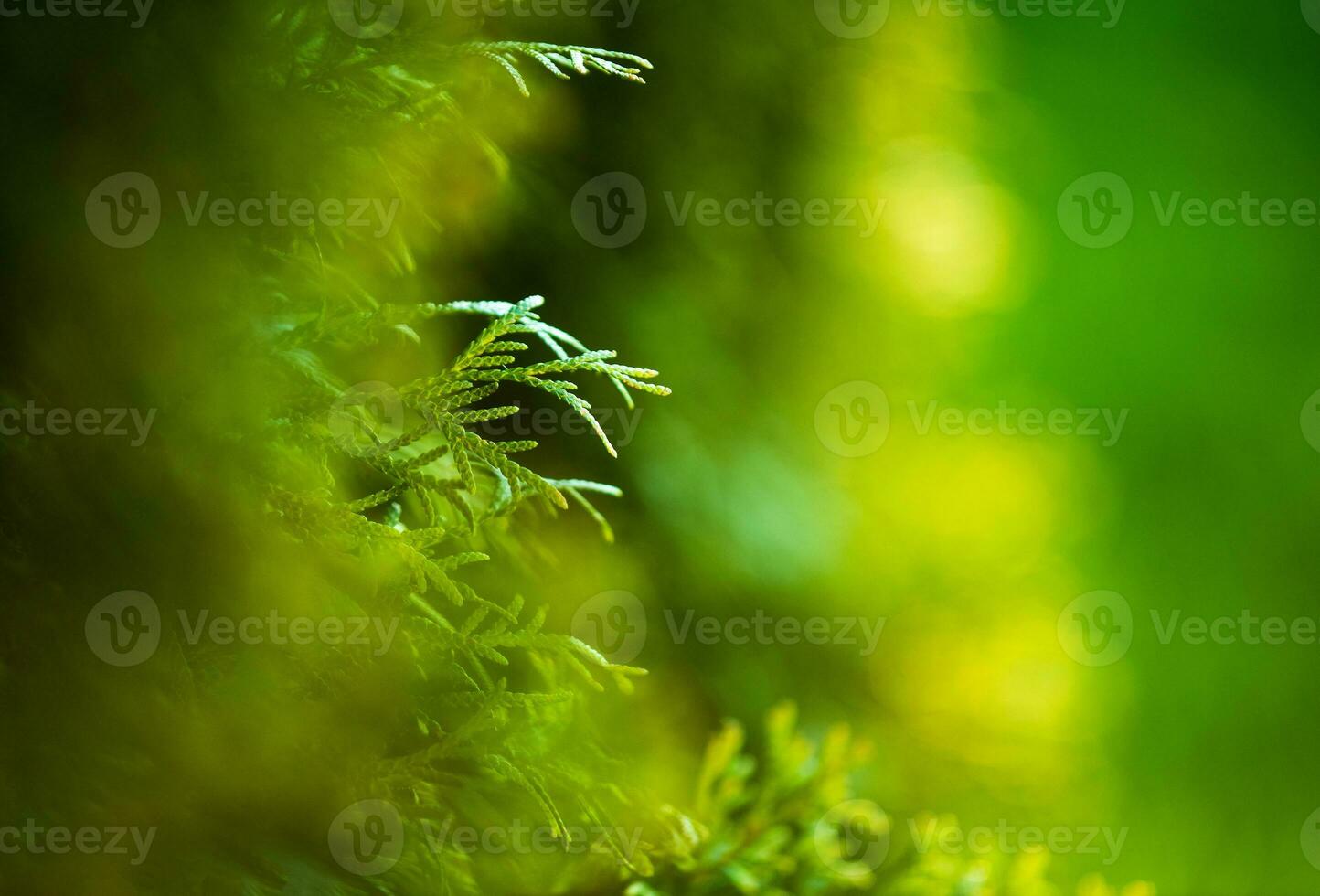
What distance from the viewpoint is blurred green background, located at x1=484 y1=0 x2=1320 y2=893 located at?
134 cm

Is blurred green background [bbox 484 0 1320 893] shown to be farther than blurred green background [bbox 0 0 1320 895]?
Result: Yes

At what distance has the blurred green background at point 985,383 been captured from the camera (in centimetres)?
134

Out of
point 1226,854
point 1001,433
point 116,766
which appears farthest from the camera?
point 1226,854

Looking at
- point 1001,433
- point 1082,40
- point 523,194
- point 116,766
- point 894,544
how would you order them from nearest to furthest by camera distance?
point 116,766, point 523,194, point 894,544, point 1001,433, point 1082,40

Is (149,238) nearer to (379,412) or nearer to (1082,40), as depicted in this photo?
(379,412)

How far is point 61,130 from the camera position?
0.67m

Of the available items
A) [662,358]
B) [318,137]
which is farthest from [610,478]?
[318,137]

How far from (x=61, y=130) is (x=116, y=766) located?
482mm

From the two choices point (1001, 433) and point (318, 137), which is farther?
point (1001, 433)

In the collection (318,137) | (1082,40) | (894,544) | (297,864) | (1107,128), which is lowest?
(297,864)

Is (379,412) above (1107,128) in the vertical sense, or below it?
below

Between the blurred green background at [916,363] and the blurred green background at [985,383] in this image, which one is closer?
the blurred green background at [916,363]

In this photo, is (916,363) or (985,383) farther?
(985,383)

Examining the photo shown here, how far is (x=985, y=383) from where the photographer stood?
2148 millimetres
